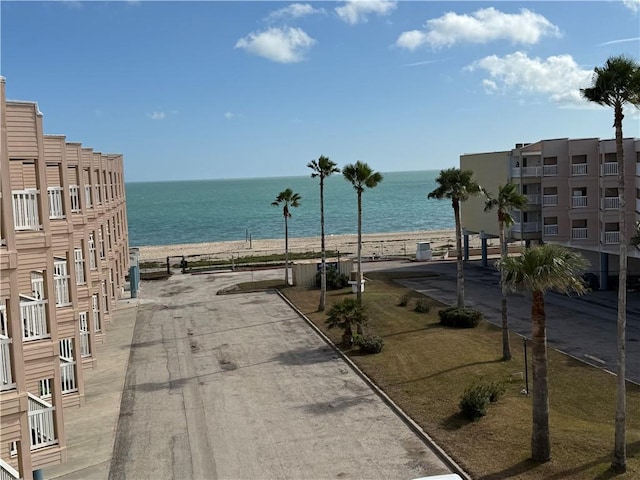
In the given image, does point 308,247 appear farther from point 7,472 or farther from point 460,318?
point 7,472

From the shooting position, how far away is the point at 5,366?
13.4 m

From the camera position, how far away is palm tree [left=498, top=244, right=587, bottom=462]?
15336mm

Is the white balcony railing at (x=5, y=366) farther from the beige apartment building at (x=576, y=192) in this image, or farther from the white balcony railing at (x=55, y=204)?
the beige apartment building at (x=576, y=192)

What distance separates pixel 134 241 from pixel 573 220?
94.3 m

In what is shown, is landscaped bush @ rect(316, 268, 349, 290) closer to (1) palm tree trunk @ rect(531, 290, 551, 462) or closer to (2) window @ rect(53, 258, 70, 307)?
(2) window @ rect(53, 258, 70, 307)

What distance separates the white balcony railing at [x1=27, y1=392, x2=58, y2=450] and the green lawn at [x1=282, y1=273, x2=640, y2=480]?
10.4 meters

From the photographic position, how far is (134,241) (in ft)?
396

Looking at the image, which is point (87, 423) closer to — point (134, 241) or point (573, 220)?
point (573, 220)

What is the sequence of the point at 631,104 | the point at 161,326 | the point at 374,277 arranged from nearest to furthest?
the point at 631,104 → the point at 161,326 → the point at 374,277

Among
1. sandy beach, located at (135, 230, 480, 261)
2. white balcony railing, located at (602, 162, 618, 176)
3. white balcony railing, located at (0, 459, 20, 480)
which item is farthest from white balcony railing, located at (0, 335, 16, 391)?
sandy beach, located at (135, 230, 480, 261)

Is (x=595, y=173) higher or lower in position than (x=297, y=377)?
higher

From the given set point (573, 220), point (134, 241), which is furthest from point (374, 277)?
point (134, 241)

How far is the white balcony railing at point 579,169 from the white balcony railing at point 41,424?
1426 inches

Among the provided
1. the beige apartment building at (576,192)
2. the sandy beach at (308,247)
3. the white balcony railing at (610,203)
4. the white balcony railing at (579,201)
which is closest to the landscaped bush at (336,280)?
the beige apartment building at (576,192)
